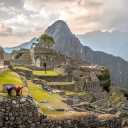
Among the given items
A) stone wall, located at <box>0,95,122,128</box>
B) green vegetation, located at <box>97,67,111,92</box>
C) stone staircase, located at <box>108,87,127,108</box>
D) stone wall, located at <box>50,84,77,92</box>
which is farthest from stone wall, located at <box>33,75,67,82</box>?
stone wall, located at <box>0,95,122,128</box>

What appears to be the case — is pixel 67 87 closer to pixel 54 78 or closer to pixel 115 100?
pixel 54 78

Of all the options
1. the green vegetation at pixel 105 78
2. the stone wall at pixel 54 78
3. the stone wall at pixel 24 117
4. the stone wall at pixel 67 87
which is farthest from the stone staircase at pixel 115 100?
the stone wall at pixel 24 117

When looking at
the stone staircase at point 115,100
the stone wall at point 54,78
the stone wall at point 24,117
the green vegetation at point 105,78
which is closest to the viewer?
the stone wall at point 24,117

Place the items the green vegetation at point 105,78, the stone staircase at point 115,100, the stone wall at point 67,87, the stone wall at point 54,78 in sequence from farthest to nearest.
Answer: the green vegetation at point 105,78 < the stone staircase at point 115,100 < the stone wall at point 54,78 < the stone wall at point 67,87

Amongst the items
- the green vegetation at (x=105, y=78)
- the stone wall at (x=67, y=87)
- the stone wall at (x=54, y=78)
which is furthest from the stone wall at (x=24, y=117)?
the green vegetation at (x=105, y=78)

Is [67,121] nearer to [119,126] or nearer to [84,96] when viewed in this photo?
[119,126]

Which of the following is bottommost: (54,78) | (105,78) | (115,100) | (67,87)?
(115,100)

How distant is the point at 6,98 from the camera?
6121mm

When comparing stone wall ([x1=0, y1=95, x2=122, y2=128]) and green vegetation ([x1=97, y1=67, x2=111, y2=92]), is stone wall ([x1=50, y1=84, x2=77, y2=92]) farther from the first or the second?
stone wall ([x1=0, y1=95, x2=122, y2=128])

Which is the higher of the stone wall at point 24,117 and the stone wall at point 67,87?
the stone wall at point 24,117

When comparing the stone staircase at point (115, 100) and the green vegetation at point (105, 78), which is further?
the green vegetation at point (105, 78)

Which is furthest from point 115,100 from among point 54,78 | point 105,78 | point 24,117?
point 24,117

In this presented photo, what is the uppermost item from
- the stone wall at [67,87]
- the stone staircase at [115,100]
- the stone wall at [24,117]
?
the stone wall at [24,117]

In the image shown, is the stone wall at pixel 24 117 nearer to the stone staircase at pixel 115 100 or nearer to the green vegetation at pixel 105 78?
the stone staircase at pixel 115 100
